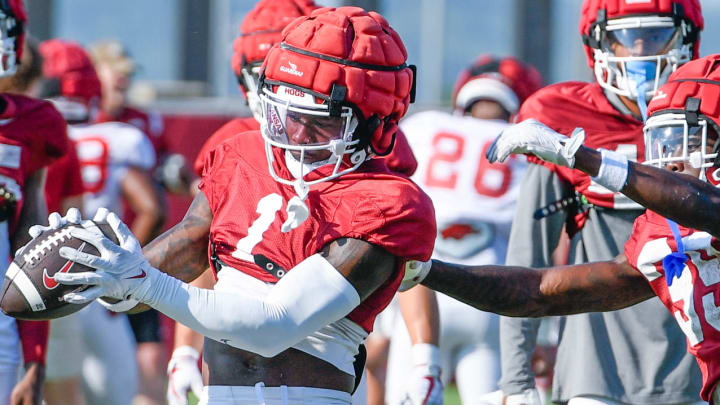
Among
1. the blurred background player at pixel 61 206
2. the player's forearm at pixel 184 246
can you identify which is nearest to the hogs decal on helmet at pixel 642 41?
the player's forearm at pixel 184 246

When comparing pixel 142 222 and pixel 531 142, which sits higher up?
pixel 531 142

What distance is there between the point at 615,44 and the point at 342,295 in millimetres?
1642

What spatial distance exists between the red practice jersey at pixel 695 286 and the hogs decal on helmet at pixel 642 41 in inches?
28.3

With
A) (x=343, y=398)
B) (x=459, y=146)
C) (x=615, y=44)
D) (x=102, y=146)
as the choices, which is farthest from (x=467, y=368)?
(x=102, y=146)

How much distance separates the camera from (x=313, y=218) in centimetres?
308

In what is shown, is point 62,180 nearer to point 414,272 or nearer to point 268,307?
point 414,272

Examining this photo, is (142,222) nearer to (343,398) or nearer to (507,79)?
(507,79)

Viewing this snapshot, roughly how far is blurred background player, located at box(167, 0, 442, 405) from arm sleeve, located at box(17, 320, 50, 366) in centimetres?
42

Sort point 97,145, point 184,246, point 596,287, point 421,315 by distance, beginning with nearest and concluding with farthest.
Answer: point 184,246 → point 596,287 → point 421,315 → point 97,145

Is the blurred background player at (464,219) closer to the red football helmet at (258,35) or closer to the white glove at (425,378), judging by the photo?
the white glove at (425,378)

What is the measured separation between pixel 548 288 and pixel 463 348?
1.49 meters

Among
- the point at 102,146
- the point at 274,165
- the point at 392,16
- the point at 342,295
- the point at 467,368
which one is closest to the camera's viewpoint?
the point at 342,295

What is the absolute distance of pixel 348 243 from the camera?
3.01 metres

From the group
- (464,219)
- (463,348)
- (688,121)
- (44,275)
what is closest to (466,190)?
(464,219)
